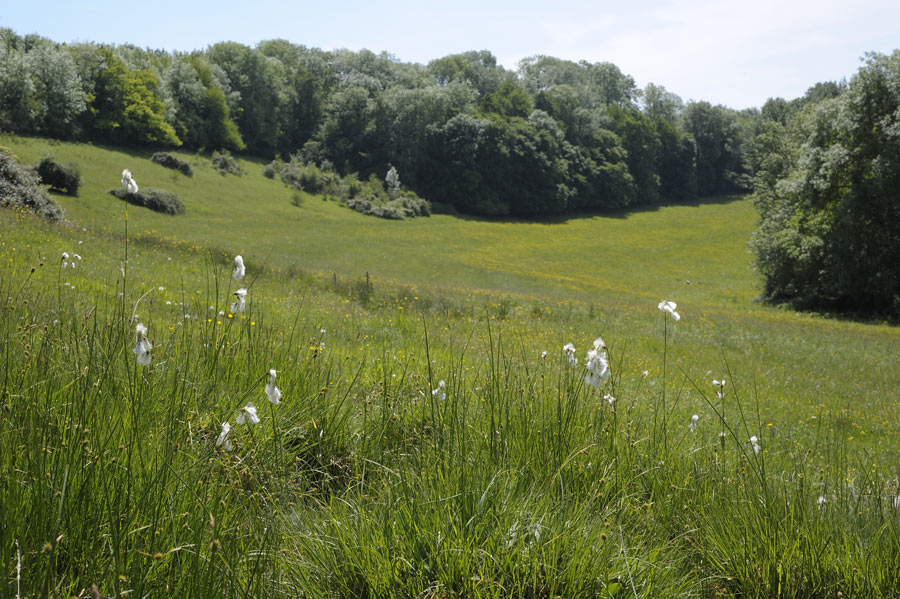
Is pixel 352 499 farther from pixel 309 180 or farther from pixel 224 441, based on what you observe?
pixel 309 180

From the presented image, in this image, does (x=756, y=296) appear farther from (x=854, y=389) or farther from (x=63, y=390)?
(x=63, y=390)

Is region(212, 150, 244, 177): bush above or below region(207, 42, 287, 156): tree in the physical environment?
below

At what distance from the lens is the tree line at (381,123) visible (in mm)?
51375

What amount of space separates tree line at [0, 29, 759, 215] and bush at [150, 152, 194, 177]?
5.65 metres

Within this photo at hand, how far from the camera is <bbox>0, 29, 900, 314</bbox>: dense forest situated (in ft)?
100.0

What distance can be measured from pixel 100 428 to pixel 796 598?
3337mm

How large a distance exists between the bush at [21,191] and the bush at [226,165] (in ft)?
123

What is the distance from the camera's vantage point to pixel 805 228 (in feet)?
112

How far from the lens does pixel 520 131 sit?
73938 millimetres

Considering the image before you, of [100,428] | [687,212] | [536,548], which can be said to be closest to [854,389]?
[536,548]

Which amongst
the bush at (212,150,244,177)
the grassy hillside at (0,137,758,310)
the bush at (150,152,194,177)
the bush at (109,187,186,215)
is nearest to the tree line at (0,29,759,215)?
the bush at (212,150,244,177)

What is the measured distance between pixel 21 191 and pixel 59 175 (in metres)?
14.2

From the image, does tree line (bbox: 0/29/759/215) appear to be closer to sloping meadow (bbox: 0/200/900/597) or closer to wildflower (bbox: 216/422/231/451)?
sloping meadow (bbox: 0/200/900/597)

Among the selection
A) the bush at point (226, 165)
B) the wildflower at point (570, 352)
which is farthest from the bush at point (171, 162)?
the wildflower at point (570, 352)
